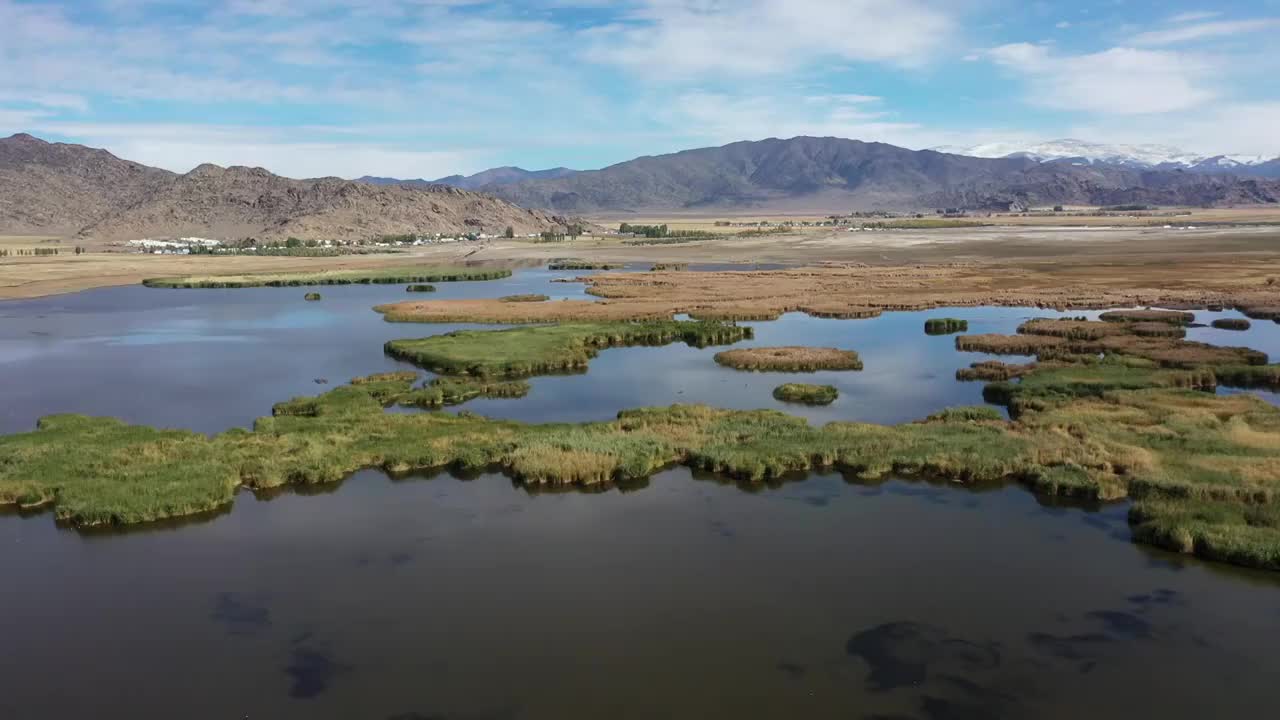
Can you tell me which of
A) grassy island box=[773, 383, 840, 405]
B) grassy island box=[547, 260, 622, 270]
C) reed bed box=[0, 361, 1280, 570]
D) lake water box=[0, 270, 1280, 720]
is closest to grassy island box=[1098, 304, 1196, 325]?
reed bed box=[0, 361, 1280, 570]

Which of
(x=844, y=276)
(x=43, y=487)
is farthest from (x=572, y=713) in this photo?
(x=844, y=276)

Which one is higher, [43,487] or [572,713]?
[43,487]

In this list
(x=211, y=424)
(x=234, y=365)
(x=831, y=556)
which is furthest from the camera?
(x=234, y=365)

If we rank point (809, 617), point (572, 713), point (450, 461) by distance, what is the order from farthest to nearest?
point (450, 461), point (809, 617), point (572, 713)

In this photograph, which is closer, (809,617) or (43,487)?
(809,617)

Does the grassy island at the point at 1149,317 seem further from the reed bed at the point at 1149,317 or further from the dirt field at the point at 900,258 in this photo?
the dirt field at the point at 900,258

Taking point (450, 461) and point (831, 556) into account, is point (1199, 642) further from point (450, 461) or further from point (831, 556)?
point (450, 461)
